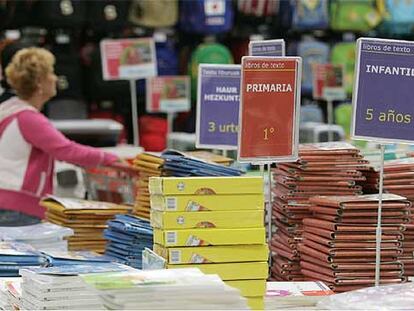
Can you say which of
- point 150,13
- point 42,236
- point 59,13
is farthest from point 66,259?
point 150,13

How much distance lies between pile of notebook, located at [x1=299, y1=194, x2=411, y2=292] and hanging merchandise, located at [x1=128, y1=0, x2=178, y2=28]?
20.8 feet

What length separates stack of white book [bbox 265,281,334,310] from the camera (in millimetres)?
3182

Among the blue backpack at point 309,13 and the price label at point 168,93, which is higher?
the blue backpack at point 309,13

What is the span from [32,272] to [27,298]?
3.5 inches

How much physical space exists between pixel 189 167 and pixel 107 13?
Result: 598 cm

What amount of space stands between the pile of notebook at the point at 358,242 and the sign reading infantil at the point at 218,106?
2.94 feet

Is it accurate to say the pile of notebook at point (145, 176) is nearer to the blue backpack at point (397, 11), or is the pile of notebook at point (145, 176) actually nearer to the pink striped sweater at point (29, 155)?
the pink striped sweater at point (29, 155)

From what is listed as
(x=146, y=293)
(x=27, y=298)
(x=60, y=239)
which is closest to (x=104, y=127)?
(x=60, y=239)

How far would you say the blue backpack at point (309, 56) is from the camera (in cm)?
1041

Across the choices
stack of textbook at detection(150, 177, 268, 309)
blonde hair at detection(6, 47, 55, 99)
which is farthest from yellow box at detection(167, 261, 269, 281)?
blonde hair at detection(6, 47, 55, 99)

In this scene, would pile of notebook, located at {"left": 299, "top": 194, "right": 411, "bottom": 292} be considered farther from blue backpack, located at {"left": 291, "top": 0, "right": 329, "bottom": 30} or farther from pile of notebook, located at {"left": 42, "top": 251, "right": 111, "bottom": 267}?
blue backpack, located at {"left": 291, "top": 0, "right": 329, "bottom": 30}

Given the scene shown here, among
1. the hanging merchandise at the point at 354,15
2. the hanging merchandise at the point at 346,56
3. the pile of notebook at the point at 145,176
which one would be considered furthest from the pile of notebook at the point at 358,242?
the hanging merchandise at the point at 354,15

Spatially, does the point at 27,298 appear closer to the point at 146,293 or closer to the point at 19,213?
the point at 146,293

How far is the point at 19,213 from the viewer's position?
5.30 meters
